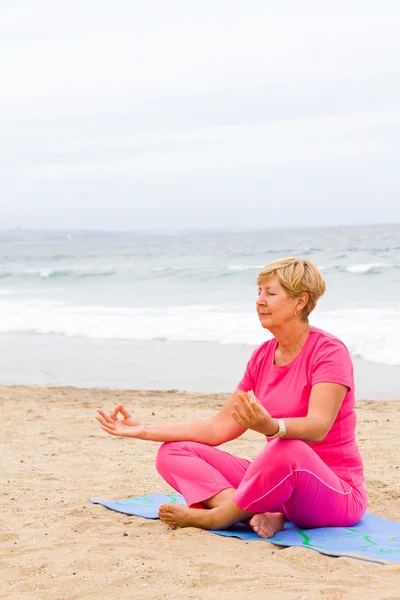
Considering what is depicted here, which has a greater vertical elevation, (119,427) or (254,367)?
(254,367)

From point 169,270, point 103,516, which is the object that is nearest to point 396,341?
point 103,516

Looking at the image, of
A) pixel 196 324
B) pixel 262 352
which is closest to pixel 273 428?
pixel 262 352

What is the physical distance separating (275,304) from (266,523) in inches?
45.3

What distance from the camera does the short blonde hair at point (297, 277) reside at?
384 centimetres

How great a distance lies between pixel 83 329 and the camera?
53.4 ft

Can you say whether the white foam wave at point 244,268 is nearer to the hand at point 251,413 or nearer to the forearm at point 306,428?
the forearm at point 306,428

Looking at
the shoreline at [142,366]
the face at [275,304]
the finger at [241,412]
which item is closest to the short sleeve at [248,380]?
the face at [275,304]

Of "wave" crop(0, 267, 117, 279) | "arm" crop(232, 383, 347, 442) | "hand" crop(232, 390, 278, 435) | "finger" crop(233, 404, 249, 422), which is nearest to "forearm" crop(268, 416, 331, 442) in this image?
"arm" crop(232, 383, 347, 442)

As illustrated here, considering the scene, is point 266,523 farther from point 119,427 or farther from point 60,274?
→ point 60,274

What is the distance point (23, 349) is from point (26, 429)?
6761mm

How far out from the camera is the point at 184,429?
4.36 m

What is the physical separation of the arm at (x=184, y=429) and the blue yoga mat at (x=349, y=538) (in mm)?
499

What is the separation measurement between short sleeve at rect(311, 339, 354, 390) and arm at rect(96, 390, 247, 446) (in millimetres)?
639

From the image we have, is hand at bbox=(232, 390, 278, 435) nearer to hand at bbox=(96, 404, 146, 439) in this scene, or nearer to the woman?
the woman
